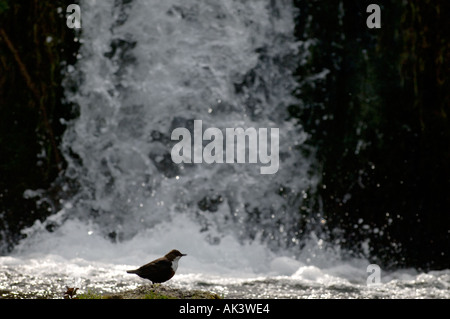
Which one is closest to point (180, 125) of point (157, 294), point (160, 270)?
point (160, 270)

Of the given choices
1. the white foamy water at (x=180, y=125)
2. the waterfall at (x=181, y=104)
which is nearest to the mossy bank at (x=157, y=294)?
the white foamy water at (x=180, y=125)

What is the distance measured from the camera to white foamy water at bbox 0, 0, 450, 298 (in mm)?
7176

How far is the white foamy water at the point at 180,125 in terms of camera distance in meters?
7.18

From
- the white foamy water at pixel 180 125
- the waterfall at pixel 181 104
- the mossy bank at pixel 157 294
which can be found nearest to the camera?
the mossy bank at pixel 157 294

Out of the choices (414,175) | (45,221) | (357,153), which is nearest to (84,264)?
(45,221)

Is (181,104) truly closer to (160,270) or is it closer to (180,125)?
(180,125)

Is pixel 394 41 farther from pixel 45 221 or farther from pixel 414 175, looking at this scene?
pixel 45 221

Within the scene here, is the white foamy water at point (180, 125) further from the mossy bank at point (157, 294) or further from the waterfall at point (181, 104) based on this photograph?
the mossy bank at point (157, 294)

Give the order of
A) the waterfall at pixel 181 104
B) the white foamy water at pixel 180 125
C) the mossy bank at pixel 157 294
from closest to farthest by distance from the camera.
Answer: the mossy bank at pixel 157 294, the white foamy water at pixel 180 125, the waterfall at pixel 181 104

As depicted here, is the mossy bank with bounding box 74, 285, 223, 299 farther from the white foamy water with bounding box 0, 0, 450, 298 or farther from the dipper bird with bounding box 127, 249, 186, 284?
the white foamy water with bounding box 0, 0, 450, 298

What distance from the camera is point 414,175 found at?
7.46m

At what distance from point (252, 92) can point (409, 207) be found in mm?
2446

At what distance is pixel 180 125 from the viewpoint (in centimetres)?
771

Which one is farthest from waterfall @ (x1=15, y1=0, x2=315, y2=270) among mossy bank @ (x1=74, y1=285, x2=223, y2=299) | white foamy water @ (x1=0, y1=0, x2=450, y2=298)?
mossy bank @ (x1=74, y1=285, x2=223, y2=299)
